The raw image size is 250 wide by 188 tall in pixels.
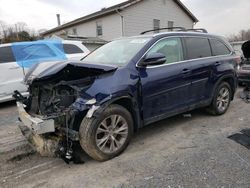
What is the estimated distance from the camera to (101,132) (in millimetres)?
3635

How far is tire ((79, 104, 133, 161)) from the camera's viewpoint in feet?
11.3

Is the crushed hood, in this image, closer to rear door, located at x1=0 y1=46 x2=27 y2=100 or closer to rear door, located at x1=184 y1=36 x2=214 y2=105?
rear door, located at x1=184 y1=36 x2=214 y2=105

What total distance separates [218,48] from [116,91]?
312cm

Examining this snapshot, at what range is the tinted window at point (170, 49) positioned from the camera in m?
4.45

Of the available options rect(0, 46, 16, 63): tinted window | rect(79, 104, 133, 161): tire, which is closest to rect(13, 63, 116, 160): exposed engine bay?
rect(79, 104, 133, 161): tire

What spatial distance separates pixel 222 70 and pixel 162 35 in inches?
71.3

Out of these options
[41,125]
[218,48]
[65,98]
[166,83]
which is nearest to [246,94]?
[218,48]

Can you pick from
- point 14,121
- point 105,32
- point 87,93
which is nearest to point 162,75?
point 87,93

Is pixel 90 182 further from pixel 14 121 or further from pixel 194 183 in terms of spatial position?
pixel 14 121

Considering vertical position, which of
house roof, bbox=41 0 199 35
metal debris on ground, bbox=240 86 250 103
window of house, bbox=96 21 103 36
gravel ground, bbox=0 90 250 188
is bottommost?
gravel ground, bbox=0 90 250 188

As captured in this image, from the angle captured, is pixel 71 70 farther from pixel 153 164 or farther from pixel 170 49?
pixel 170 49

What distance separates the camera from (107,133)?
3.70 m

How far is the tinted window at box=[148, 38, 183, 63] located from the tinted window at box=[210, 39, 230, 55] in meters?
1.17

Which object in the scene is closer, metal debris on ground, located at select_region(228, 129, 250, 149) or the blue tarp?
metal debris on ground, located at select_region(228, 129, 250, 149)
